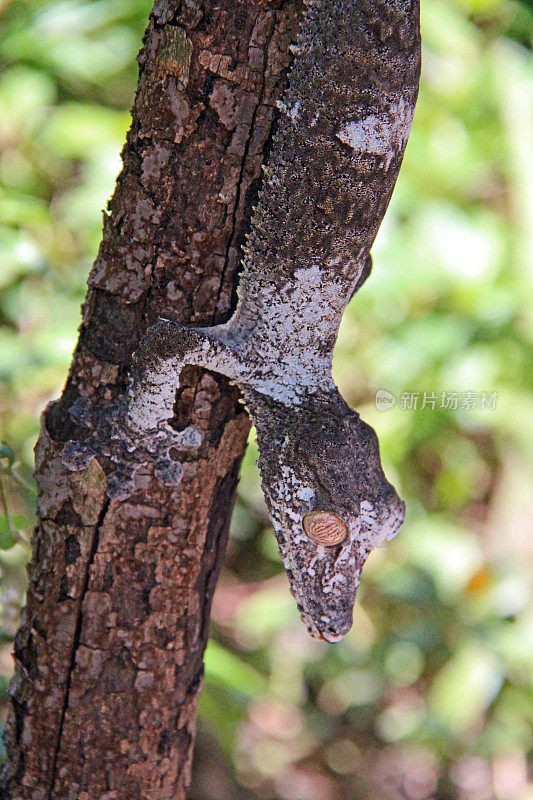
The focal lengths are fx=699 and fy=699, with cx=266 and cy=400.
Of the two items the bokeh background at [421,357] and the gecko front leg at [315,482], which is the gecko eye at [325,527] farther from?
the bokeh background at [421,357]

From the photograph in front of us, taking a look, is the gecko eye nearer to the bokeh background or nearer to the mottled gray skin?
the mottled gray skin

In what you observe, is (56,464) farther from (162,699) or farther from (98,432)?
(162,699)
